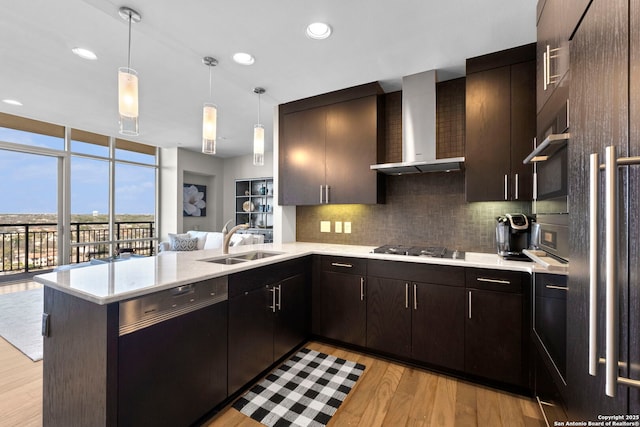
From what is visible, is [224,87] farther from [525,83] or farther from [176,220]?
[176,220]

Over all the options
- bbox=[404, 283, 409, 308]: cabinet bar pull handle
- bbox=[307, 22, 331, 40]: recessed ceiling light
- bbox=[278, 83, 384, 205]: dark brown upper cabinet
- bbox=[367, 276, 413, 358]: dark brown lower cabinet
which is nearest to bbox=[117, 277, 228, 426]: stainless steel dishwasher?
bbox=[367, 276, 413, 358]: dark brown lower cabinet

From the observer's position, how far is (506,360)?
1.87m

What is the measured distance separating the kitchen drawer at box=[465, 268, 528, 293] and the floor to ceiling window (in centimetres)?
579

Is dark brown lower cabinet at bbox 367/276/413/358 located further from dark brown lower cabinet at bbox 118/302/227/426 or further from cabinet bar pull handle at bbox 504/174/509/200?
dark brown lower cabinet at bbox 118/302/227/426

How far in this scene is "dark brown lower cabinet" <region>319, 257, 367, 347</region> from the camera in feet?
7.89

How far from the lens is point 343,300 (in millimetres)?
2484

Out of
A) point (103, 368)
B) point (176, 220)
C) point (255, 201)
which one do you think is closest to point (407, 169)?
point (103, 368)

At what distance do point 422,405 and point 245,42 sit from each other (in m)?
2.90

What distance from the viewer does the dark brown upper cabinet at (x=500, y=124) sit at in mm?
2084

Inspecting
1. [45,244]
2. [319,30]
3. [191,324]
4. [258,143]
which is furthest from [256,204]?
[191,324]

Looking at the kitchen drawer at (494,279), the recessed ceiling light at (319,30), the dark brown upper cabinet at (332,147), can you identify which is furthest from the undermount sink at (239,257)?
the recessed ceiling light at (319,30)

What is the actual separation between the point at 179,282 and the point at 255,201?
19.1 ft

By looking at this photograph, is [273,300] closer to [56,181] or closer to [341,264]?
[341,264]

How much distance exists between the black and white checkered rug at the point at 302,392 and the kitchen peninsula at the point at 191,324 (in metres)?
0.11
